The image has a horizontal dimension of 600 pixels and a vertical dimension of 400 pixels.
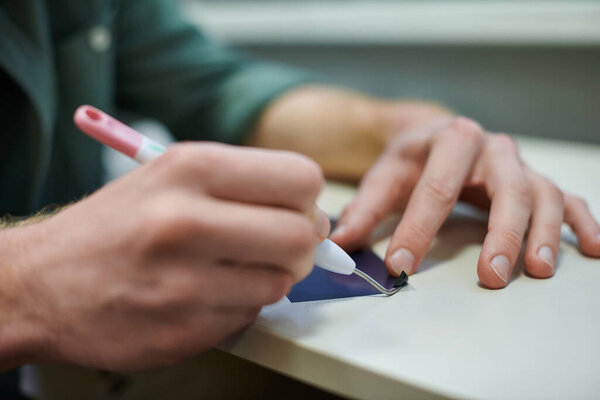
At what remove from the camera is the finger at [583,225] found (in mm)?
381

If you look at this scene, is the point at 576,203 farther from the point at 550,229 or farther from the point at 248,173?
the point at 248,173

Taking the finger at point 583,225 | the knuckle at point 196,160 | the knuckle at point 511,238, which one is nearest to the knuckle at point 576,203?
the finger at point 583,225

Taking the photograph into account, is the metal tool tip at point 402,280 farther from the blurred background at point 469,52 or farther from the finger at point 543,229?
the blurred background at point 469,52

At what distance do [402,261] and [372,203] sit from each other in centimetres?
9

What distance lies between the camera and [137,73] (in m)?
0.81

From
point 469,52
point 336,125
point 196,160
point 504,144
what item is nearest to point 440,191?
point 504,144

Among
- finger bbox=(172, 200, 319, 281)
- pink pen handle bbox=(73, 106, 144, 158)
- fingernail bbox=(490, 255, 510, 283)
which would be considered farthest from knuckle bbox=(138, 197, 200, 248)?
fingernail bbox=(490, 255, 510, 283)

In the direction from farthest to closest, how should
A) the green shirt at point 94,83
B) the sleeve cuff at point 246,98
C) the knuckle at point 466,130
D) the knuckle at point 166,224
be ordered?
1. the sleeve cuff at point 246,98
2. the green shirt at point 94,83
3. the knuckle at point 466,130
4. the knuckle at point 166,224

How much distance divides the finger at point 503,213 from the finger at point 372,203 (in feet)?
0.25

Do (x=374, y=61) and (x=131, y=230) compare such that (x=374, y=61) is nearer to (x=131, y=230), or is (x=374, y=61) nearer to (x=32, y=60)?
(x=32, y=60)

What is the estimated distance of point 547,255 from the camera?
35 centimetres

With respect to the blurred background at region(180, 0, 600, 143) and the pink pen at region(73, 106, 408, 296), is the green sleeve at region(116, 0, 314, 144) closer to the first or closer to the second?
the blurred background at region(180, 0, 600, 143)

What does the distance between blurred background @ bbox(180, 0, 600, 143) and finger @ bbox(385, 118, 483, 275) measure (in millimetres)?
573

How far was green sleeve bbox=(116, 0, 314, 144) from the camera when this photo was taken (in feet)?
2.58
